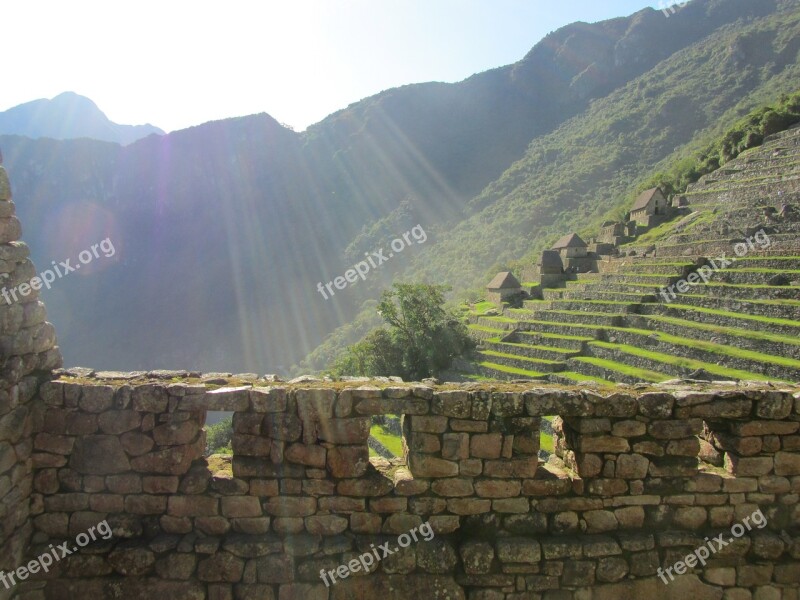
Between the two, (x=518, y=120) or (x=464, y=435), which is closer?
(x=464, y=435)

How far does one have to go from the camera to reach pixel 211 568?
439 centimetres

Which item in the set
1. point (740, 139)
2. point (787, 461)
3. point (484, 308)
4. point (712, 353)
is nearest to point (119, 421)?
point (787, 461)

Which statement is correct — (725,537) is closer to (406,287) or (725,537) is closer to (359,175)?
(406,287)

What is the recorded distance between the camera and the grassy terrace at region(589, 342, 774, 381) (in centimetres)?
1764

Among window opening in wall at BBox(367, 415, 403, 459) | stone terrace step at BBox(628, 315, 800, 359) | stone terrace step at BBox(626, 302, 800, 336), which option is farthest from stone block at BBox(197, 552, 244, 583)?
stone terrace step at BBox(626, 302, 800, 336)

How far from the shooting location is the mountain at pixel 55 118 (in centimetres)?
17275

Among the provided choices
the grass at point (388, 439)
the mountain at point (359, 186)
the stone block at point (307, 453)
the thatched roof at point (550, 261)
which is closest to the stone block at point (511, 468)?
the stone block at point (307, 453)

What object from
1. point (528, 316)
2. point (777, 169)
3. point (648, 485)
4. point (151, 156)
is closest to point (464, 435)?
point (648, 485)

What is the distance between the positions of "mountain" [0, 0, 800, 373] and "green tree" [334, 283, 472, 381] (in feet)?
158

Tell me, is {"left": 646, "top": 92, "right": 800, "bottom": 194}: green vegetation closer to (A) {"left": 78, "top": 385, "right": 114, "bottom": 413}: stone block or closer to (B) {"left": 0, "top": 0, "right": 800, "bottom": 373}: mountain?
(B) {"left": 0, "top": 0, "right": 800, "bottom": 373}: mountain

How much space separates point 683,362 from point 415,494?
19.8m

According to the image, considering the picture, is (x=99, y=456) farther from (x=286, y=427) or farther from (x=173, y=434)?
(x=286, y=427)

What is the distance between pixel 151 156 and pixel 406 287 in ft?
597

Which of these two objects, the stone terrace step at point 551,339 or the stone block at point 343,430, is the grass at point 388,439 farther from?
the stone block at point 343,430
